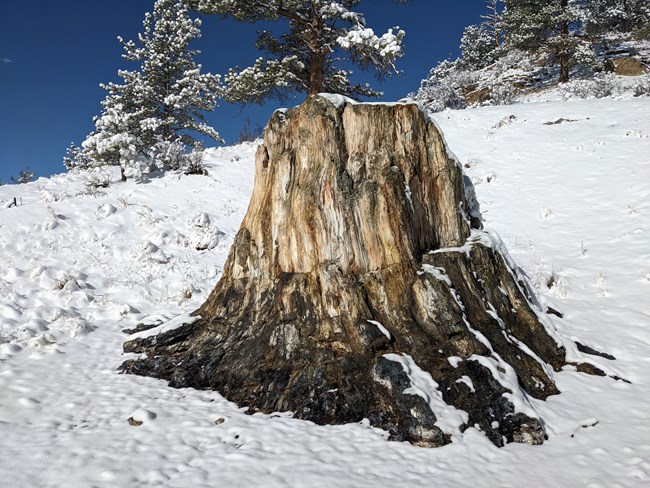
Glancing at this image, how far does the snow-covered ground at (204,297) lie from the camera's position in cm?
367

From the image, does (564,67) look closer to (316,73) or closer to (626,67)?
(626,67)

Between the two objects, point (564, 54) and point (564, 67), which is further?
point (564, 67)

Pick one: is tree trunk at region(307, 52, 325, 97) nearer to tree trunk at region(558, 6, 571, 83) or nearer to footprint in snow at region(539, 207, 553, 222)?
footprint in snow at region(539, 207, 553, 222)

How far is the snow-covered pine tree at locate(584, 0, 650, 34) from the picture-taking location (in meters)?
26.3

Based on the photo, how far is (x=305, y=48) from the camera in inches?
499

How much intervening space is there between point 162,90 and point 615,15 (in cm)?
3089

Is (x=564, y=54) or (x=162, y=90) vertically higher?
(x=564, y=54)

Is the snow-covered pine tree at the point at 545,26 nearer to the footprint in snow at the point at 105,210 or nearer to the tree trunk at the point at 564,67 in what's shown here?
the tree trunk at the point at 564,67

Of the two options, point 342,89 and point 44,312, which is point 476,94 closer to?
point 342,89

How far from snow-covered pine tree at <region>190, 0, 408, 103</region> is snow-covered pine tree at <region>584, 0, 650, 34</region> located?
22383 mm

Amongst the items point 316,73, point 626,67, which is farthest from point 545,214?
point 626,67

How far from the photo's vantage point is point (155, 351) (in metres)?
6.30

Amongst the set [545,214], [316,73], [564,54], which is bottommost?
[545,214]

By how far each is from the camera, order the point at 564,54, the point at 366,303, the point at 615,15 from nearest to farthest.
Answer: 1. the point at 366,303
2. the point at 564,54
3. the point at 615,15
